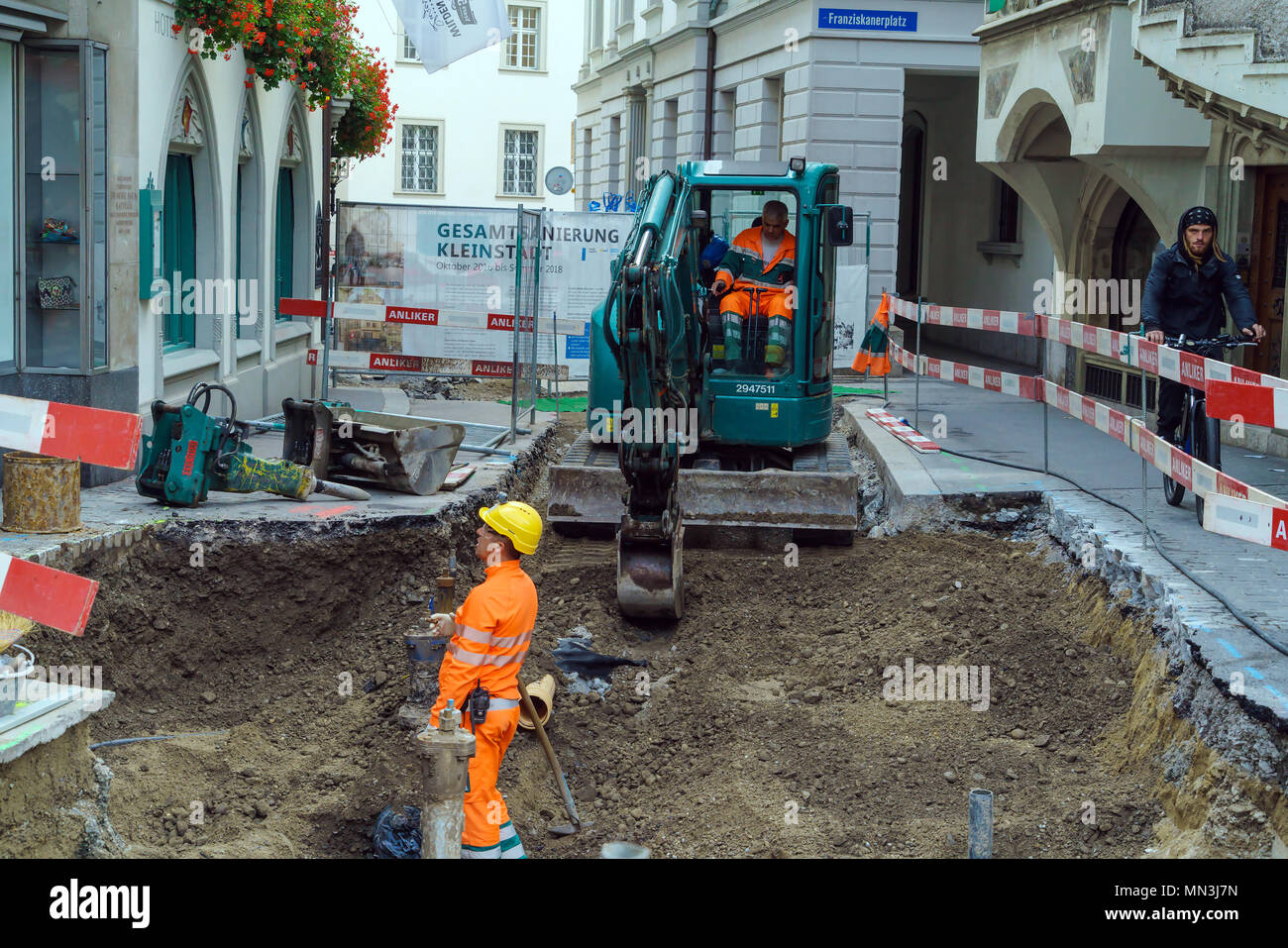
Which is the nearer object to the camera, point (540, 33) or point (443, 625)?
point (443, 625)

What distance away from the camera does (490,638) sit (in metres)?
5.35

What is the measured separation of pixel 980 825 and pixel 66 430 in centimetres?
334

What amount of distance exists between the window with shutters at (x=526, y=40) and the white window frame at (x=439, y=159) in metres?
3.12

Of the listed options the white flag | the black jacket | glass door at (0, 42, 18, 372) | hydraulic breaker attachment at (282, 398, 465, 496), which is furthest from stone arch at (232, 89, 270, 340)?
the black jacket

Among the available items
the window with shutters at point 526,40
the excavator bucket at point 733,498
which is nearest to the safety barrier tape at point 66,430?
the excavator bucket at point 733,498

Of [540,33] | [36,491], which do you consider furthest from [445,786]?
[540,33]

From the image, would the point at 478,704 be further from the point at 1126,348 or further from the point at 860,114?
the point at 860,114

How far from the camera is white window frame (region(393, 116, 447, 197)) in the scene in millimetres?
39562

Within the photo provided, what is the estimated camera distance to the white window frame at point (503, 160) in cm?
4016

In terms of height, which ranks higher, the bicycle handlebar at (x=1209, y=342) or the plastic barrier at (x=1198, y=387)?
the bicycle handlebar at (x=1209, y=342)

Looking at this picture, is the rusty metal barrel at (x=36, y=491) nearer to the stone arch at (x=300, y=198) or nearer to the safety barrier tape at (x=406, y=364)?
the safety barrier tape at (x=406, y=364)

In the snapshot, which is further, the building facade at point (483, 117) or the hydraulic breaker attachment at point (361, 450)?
the building facade at point (483, 117)

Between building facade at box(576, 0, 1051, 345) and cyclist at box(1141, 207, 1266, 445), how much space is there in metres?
12.0

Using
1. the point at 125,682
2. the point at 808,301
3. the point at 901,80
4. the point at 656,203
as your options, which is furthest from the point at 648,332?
the point at 901,80
